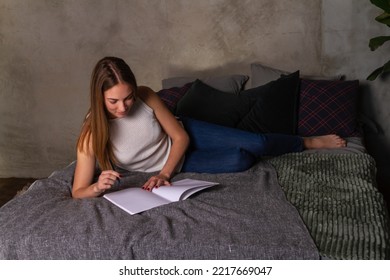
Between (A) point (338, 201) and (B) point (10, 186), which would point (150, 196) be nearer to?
(A) point (338, 201)

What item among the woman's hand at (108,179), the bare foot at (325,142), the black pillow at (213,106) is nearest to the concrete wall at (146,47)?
the black pillow at (213,106)

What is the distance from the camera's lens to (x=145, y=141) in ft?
6.70

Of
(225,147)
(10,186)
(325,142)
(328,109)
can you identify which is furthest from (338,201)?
(10,186)

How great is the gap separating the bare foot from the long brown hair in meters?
1.10

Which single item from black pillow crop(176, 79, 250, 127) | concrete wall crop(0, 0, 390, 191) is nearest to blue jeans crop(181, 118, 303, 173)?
black pillow crop(176, 79, 250, 127)

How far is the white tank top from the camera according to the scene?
1.99 metres

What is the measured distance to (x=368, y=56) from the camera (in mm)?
3039

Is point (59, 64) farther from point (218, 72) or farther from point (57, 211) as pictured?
point (57, 211)

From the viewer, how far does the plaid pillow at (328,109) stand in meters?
2.69

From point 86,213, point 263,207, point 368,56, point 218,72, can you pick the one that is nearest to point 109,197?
point 86,213

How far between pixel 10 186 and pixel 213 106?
5.98 feet

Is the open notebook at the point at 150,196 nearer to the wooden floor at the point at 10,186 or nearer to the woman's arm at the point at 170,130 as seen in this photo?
the woman's arm at the point at 170,130

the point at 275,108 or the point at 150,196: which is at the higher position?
the point at 275,108
